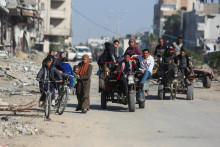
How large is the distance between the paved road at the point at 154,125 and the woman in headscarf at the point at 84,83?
34 centimetres

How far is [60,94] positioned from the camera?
43.6ft

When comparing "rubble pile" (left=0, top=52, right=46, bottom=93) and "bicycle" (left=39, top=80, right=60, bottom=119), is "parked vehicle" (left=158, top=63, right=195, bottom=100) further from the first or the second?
"bicycle" (left=39, top=80, right=60, bottom=119)

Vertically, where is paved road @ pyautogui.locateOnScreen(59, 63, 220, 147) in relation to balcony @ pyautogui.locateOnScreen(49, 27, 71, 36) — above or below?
below

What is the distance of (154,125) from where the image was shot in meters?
11.6

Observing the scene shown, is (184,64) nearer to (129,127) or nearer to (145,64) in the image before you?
(145,64)

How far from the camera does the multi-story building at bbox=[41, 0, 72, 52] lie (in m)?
95.0

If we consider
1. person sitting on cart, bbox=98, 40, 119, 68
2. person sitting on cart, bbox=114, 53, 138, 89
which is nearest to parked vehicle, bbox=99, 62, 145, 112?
person sitting on cart, bbox=114, 53, 138, 89

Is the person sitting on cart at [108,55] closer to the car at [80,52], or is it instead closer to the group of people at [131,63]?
the group of people at [131,63]

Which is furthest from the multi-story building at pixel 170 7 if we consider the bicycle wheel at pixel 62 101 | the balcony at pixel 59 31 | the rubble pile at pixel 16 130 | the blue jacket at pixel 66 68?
the rubble pile at pixel 16 130

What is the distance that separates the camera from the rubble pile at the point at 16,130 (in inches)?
376

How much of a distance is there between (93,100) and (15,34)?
106ft

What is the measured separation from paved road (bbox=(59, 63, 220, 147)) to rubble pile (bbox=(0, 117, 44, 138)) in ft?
2.88

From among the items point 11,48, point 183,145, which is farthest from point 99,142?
point 11,48

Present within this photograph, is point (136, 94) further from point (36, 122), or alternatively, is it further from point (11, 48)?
point (11, 48)
